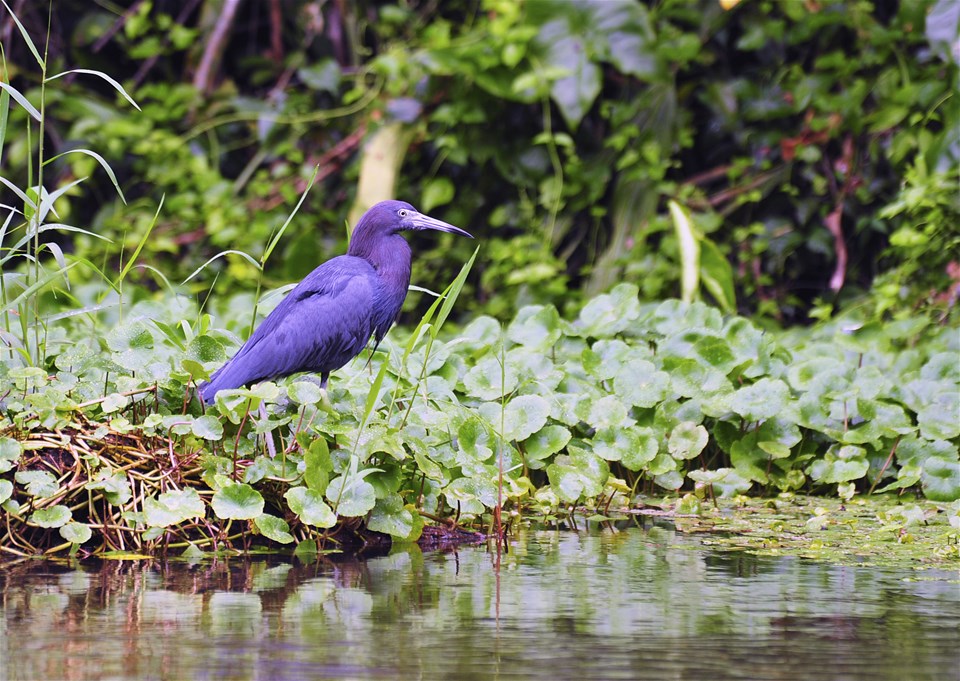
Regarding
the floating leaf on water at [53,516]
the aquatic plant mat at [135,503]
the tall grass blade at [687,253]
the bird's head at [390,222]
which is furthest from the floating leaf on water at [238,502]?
the tall grass blade at [687,253]

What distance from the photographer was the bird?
132 inches

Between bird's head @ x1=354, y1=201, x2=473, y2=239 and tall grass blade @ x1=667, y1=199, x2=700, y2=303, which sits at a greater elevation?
tall grass blade @ x1=667, y1=199, x2=700, y2=303

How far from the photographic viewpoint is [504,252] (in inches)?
252

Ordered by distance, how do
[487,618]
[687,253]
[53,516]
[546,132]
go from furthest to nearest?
[546,132]
[687,253]
[53,516]
[487,618]

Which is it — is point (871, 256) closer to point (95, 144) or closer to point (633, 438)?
point (633, 438)

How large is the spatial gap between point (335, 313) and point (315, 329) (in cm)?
8

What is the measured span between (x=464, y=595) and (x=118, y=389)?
1156 mm

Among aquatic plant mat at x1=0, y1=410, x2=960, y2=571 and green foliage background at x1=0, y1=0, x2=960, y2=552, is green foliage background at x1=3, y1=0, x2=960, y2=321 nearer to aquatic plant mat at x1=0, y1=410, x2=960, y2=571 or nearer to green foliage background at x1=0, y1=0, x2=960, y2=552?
green foliage background at x1=0, y1=0, x2=960, y2=552

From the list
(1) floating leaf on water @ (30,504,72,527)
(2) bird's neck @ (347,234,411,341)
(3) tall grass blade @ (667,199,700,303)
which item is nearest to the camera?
(1) floating leaf on water @ (30,504,72,527)

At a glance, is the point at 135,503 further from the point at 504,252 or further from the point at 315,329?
the point at 504,252

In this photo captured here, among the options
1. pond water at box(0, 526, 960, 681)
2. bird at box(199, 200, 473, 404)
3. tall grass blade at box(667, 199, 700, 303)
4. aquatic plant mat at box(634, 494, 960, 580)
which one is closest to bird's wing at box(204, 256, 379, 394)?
bird at box(199, 200, 473, 404)

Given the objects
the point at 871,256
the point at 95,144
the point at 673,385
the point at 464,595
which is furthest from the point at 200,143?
the point at 464,595

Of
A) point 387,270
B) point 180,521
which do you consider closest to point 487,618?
point 180,521

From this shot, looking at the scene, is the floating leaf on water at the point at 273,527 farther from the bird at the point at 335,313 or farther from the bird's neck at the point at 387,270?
the bird's neck at the point at 387,270
